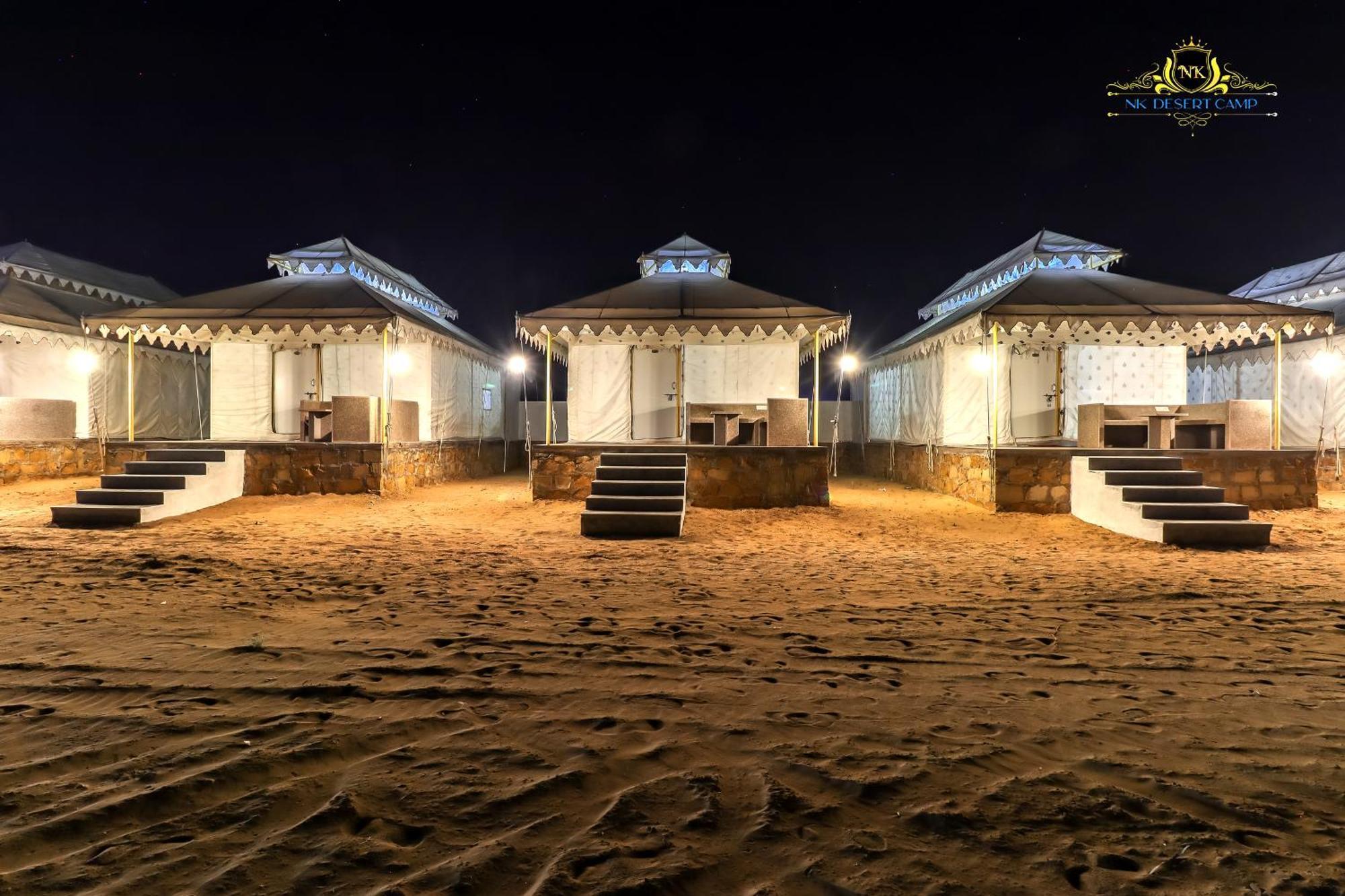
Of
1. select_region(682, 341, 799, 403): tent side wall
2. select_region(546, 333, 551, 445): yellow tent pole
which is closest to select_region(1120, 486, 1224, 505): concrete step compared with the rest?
select_region(682, 341, 799, 403): tent side wall

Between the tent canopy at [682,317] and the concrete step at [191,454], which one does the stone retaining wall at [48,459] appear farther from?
the tent canopy at [682,317]

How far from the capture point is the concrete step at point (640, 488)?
29.5 feet

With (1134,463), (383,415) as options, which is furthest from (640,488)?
(1134,463)

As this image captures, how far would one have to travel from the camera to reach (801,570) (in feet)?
19.1

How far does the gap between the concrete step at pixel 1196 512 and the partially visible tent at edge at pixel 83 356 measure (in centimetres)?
1848

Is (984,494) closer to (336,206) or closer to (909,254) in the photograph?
(909,254)

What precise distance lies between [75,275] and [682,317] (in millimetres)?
18591

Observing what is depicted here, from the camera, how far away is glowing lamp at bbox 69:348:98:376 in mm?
14984

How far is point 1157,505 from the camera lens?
7715 mm

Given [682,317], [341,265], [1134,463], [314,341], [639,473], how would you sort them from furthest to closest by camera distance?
[341,265] < [314,341] < [682,317] < [639,473] < [1134,463]

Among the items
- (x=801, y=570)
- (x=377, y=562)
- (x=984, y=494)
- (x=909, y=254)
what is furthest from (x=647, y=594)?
(x=909, y=254)

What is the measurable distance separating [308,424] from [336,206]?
111ft

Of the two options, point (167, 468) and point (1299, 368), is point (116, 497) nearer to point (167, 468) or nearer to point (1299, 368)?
point (167, 468)

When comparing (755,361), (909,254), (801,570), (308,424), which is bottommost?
(801,570)
